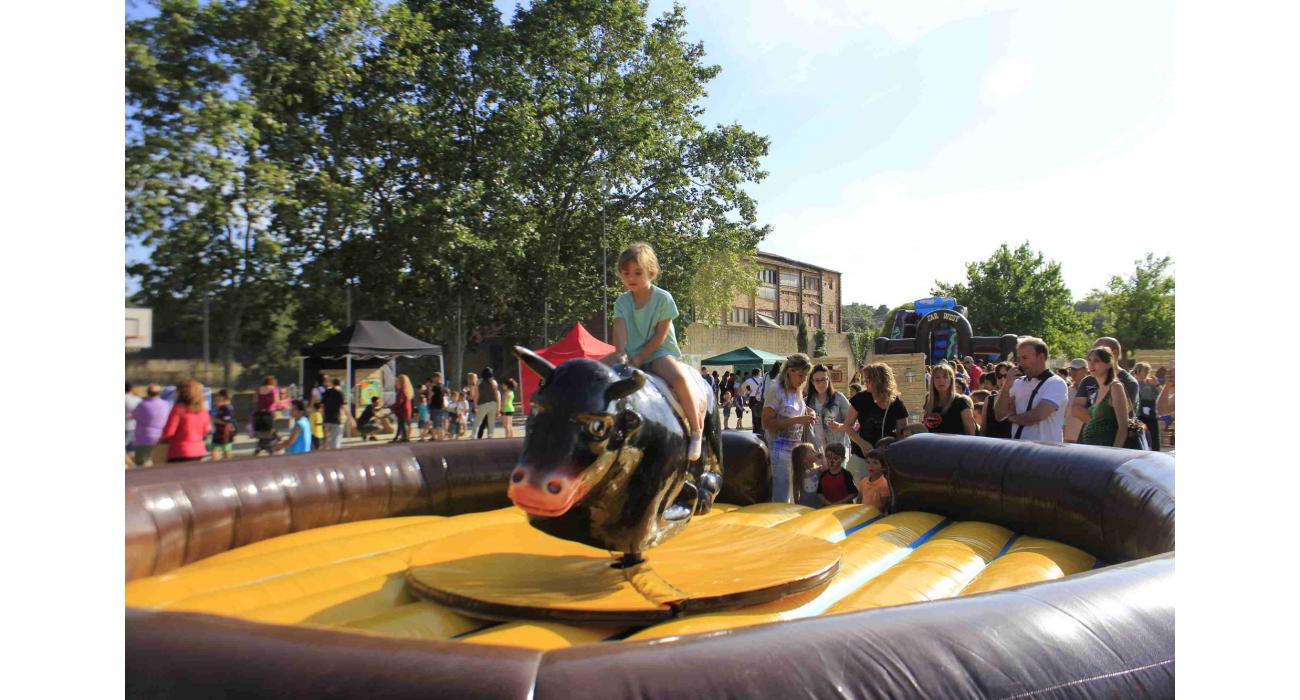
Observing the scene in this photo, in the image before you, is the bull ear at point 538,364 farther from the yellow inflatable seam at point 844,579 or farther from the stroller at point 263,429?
the stroller at point 263,429

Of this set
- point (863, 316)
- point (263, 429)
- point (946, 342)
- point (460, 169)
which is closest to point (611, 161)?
point (460, 169)

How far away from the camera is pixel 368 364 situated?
658 inches

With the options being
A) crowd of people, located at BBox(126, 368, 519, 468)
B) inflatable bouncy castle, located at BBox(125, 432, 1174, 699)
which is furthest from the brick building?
inflatable bouncy castle, located at BBox(125, 432, 1174, 699)

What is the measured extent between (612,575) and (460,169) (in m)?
17.5

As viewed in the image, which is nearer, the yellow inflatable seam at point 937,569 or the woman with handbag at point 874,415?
the yellow inflatable seam at point 937,569

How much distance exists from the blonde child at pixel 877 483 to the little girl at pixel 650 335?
259 cm

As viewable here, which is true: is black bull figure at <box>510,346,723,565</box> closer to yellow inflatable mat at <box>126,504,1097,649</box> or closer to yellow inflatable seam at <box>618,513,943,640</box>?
yellow inflatable mat at <box>126,504,1097,649</box>

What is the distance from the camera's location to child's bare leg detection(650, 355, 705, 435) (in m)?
3.28

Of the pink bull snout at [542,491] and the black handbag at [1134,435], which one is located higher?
the pink bull snout at [542,491]

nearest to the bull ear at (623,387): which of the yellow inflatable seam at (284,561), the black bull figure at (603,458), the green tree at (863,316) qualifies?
the black bull figure at (603,458)

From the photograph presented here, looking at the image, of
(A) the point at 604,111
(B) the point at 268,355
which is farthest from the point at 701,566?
(A) the point at 604,111

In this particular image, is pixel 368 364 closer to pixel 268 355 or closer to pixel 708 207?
pixel 268 355

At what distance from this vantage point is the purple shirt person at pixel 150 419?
6.80 meters

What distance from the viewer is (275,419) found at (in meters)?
12.5
